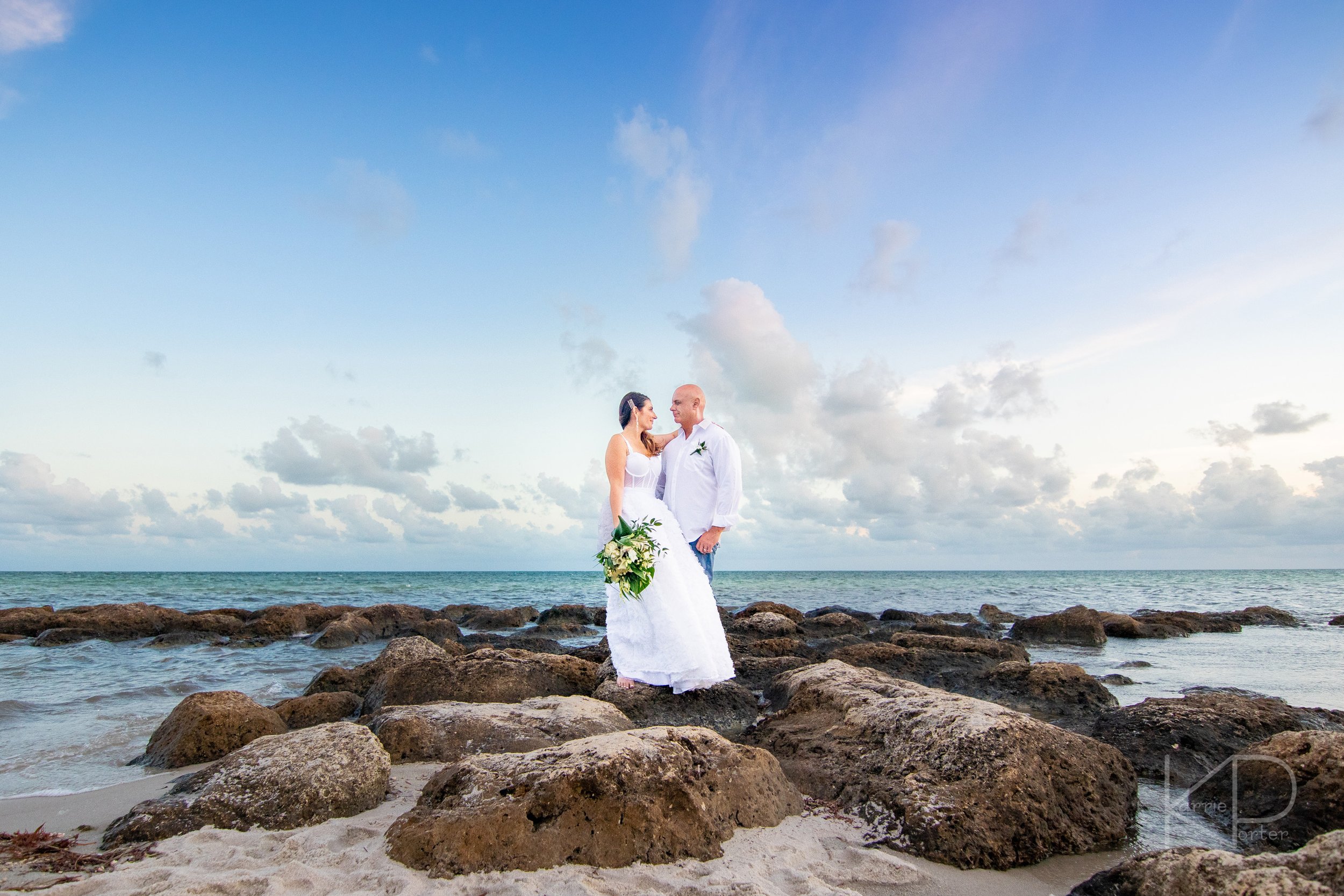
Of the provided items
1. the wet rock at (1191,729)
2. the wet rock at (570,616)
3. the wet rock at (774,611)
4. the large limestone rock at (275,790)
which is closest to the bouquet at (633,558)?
the large limestone rock at (275,790)

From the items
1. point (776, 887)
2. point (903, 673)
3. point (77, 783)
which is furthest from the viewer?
point (903, 673)

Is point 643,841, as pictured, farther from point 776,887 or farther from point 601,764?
point 776,887

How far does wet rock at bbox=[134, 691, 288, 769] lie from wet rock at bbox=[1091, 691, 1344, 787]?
701 centimetres

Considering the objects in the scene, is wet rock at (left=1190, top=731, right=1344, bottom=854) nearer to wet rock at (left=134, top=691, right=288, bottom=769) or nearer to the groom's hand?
the groom's hand

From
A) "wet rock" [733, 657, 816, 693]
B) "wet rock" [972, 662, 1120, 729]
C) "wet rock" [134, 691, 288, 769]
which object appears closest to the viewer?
"wet rock" [134, 691, 288, 769]

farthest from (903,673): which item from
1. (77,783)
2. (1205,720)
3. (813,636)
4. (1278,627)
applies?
(1278,627)

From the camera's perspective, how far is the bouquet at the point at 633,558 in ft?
21.1

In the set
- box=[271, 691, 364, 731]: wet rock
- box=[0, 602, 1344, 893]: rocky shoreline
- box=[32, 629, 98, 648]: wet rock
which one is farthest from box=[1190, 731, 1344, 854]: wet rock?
box=[32, 629, 98, 648]: wet rock

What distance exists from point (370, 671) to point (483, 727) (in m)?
3.95

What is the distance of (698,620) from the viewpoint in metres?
6.57

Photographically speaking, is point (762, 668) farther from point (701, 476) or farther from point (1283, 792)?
point (1283, 792)

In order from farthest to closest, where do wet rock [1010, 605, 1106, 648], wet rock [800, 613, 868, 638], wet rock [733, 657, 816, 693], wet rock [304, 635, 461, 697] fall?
wet rock [800, 613, 868, 638], wet rock [1010, 605, 1106, 648], wet rock [733, 657, 816, 693], wet rock [304, 635, 461, 697]

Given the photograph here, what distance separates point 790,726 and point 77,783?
5.69m

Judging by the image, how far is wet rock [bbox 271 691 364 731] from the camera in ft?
23.2
